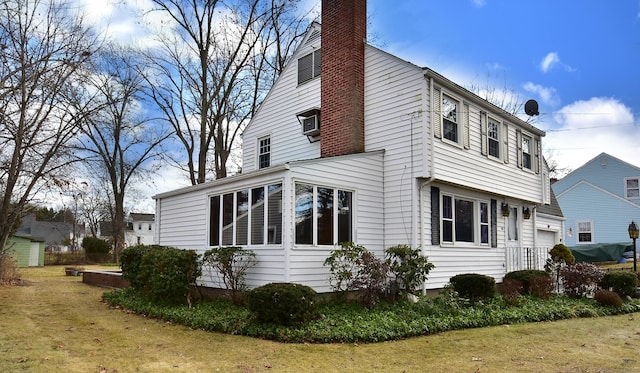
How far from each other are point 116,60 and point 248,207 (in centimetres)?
1772

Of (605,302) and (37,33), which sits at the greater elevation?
(37,33)

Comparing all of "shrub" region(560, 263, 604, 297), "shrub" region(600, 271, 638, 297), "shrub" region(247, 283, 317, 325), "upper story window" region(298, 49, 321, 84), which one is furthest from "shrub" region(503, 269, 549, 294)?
"upper story window" region(298, 49, 321, 84)

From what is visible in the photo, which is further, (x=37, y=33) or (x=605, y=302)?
(x=37, y=33)

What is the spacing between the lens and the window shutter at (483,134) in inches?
533

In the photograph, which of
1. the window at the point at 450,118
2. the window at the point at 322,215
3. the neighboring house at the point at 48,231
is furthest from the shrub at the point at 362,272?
the neighboring house at the point at 48,231

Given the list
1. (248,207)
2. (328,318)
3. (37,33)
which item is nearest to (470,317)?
(328,318)

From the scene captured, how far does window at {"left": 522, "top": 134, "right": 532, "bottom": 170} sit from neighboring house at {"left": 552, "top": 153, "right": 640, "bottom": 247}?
54.4 ft

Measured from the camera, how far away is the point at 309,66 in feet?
48.4

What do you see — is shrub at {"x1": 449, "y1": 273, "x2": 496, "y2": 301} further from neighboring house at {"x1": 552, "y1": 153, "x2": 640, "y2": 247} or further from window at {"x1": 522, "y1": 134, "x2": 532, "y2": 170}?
neighboring house at {"x1": 552, "y1": 153, "x2": 640, "y2": 247}

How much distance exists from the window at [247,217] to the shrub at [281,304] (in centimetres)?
189

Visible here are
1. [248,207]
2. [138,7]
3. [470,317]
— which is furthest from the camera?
[138,7]

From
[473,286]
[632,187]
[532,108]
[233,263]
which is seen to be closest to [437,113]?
[473,286]

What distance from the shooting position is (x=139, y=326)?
9078mm

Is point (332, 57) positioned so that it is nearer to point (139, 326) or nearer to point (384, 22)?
point (139, 326)
